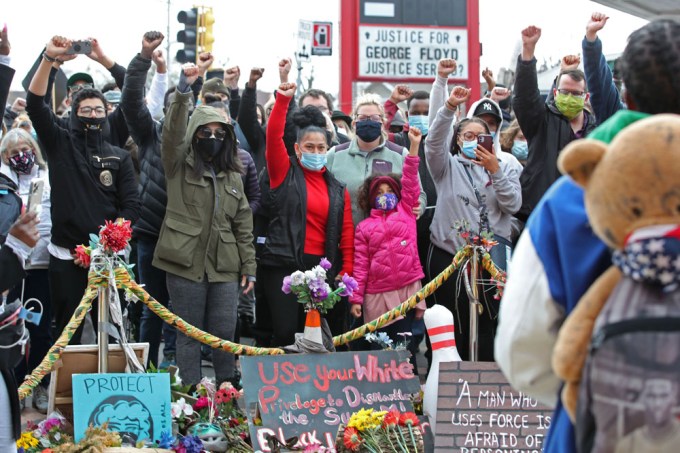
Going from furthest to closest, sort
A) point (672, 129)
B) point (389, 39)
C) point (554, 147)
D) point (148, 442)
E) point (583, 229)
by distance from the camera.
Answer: point (389, 39) < point (554, 147) < point (148, 442) < point (583, 229) < point (672, 129)

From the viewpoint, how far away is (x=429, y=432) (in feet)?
19.7

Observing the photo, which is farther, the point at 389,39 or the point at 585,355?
the point at 389,39

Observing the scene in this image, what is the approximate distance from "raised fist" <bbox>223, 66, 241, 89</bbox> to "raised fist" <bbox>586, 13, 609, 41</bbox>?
11.6 feet

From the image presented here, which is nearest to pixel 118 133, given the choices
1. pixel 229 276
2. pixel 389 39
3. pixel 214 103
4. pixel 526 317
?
pixel 214 103

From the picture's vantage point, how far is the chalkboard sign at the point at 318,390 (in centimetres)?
620

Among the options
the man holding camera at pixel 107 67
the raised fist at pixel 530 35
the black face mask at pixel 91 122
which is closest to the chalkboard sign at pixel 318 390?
the black face mask at pixel 91 122

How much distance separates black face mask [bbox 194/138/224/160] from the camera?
7.39 metres

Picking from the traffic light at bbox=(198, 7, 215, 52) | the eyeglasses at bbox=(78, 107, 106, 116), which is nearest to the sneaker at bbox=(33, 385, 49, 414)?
the eyeglasses at bbox=(78, 107, 106, 116)

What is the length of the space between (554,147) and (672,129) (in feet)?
18.3

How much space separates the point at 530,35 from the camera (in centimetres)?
757

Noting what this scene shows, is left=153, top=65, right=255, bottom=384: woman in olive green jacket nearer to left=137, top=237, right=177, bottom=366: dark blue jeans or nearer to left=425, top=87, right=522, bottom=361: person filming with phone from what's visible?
left=137, top=237, right=177, bottom=366: dark blue jeans

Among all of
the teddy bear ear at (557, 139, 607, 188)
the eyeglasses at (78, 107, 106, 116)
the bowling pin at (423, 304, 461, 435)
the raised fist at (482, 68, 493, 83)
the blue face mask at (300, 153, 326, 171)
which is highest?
the raised fist at (482, 68, 493, 83)

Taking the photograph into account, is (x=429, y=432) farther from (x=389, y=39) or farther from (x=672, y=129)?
(x=389, y=39)

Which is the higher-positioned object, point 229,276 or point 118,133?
point 118,133
